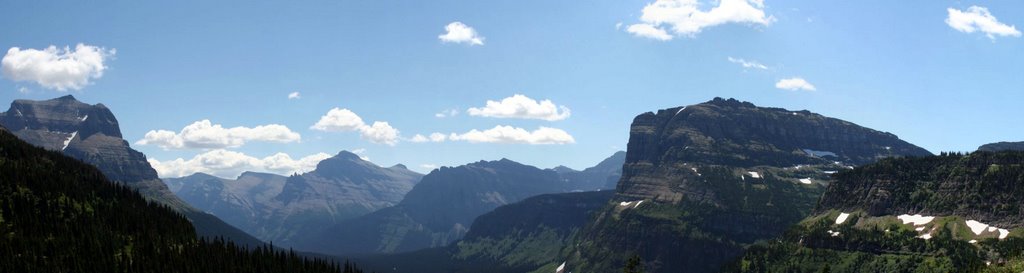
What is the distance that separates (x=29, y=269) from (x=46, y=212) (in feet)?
166

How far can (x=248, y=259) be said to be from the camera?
654ft

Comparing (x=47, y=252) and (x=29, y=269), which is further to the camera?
(x=47, y=252)

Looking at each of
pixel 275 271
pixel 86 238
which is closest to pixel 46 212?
pixel 86 238

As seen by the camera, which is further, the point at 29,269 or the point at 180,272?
the point at 180,272

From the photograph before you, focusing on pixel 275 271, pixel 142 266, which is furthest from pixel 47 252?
pixel 275 271

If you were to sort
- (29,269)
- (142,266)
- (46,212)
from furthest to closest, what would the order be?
(46,212)
(142,266)
(29,269)

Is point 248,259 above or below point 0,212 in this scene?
below

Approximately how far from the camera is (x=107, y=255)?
17350 centimetres

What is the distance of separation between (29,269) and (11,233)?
2887cm

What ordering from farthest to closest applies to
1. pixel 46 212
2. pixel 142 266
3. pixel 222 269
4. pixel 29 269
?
pixel 46 212 → pixel 222 269 → pixel 142 266 → pixel 29 269

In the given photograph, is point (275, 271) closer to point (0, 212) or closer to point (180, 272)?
point (180, 272)

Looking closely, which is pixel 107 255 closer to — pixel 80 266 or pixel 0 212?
pixel 80 266

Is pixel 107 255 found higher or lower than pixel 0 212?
lower

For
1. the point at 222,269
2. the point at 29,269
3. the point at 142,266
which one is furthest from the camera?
the point at 222,269
